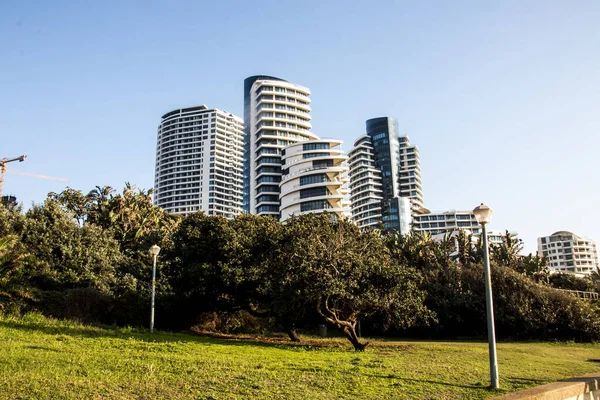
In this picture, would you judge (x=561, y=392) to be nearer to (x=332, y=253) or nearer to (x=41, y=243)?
(x=332, y=253)

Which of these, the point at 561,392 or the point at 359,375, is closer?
the point at 561,392

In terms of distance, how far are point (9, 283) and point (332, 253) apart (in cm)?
1443

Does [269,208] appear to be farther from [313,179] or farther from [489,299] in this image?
[489,299]

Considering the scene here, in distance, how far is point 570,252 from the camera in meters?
174

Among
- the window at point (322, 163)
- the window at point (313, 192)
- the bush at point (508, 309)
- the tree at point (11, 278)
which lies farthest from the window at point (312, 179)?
the tree at point (11, 278)

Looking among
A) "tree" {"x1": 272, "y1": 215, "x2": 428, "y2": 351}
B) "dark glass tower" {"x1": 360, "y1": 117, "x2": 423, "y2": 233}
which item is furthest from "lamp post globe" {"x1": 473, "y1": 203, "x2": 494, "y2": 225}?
"dark glass tower" {"x1": 360, "y1": 117, "x2": 423, "y2": 233}

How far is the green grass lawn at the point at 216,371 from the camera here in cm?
828

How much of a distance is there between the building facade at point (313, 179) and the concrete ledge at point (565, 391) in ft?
266

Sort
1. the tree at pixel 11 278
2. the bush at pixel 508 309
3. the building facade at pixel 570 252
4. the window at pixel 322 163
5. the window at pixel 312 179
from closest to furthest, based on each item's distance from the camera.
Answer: the tree at pixel 11 278
the bush at pixel 508 309
the window at pixel 312 179
the window at pixel 322 163
the building facade at pixel 570 252

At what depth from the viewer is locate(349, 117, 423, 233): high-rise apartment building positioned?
16150 cm

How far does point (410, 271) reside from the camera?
20.5 meters

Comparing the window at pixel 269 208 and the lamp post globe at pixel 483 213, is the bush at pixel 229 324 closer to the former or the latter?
the lamp post globe at pixel 483 213

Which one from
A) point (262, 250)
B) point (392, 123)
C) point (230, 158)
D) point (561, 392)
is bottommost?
point (561, 392)

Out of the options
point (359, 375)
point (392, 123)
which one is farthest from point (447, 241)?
point (392, 123)
